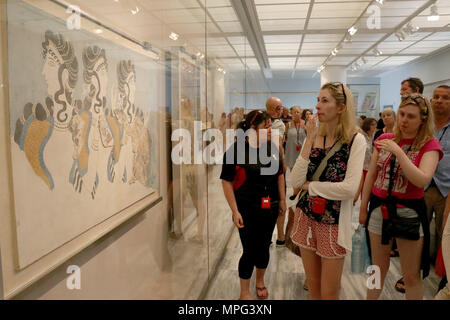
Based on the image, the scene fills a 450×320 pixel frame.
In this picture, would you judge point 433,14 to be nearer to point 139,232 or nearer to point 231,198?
point 231,198

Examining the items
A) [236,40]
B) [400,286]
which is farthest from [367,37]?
[400,286]

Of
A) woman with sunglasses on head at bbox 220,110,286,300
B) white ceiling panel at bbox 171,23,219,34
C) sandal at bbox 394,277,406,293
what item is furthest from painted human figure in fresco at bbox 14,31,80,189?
sandal at bbox 394,277,406,293

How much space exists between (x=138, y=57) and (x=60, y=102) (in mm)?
634

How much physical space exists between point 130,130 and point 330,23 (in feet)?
17.4

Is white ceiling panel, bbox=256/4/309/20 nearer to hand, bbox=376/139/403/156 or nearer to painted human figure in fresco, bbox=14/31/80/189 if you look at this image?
hand, bbox=376/139/403/156

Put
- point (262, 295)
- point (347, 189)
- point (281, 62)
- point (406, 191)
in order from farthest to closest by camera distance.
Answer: point (281, 62), point (262, 295), point (406, 191), point (347, 189)

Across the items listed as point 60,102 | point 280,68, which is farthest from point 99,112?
point 280,68

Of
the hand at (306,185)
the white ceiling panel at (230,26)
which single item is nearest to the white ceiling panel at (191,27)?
the white ceiling panel at (230,26)

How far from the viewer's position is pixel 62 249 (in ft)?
3.40

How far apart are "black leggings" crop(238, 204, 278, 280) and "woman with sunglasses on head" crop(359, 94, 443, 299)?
0.77 m

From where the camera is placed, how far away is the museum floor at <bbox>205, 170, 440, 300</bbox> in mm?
2805

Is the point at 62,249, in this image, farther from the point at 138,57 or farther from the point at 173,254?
the point at 173,254

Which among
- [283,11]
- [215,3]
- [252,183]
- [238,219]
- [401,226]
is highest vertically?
[283,11]

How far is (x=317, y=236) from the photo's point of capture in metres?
1.85
